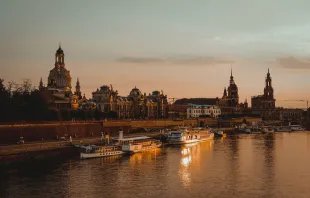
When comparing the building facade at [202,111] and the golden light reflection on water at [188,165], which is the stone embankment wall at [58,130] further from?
the building facade at [202,111]

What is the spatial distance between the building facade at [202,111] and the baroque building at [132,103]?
22731 millimetres

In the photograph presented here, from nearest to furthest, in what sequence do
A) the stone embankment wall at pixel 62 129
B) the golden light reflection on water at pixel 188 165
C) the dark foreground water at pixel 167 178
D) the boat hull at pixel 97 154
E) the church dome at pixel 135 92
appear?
the dark foreground water at pixel 167 178 → the golden light reflection on water at pixel 188 165 → the boat hull at pixel 97 154 → the stone embankment wall at pixel 62 129 → the church dome at pixel 135 92

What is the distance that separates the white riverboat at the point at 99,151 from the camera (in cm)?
4505

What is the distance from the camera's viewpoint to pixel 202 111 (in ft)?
490

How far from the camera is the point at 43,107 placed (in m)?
60.6

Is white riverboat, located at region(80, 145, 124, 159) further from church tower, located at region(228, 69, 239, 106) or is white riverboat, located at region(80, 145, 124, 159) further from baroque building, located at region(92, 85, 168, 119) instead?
church tower, located at region(228, 69, 239, 106)

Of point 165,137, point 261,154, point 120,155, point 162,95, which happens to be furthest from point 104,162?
point 162,95

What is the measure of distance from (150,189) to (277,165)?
16.4 metres

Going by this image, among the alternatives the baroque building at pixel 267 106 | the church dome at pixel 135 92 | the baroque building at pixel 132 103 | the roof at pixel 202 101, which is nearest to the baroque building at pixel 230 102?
the roof at pixel 202 101

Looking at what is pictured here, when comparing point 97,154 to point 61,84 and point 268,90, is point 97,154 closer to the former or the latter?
point 61,84

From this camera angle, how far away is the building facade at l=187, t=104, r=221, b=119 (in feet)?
476

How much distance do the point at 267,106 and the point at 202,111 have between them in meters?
34.8

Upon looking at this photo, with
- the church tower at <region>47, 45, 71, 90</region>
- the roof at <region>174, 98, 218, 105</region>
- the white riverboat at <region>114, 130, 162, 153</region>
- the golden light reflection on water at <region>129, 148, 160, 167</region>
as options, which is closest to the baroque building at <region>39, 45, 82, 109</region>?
the church tower at <region>47, 45, 71, 90</region>

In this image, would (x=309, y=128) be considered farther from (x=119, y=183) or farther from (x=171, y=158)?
(x=119, y=183)
